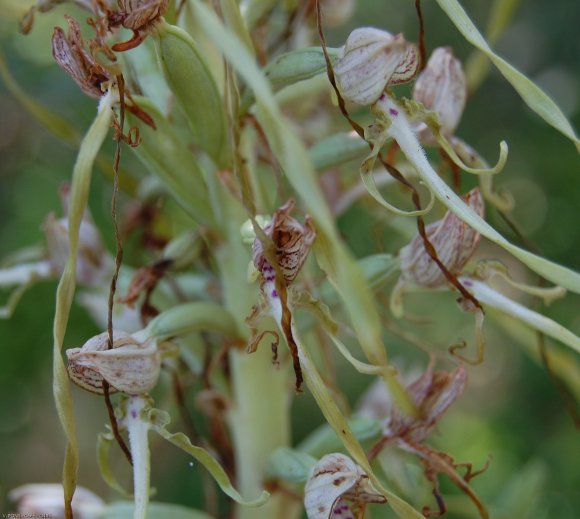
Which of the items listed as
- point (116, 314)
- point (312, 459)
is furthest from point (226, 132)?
point (312, 459)

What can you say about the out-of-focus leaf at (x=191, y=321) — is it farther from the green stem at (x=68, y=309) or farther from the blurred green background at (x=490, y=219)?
the blurred green background at (x=490, y=219)

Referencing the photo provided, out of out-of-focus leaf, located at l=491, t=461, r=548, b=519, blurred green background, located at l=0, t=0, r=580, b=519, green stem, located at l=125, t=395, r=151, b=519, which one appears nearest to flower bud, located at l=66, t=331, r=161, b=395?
green stem, located at l=125, t=395, r=151, b=519

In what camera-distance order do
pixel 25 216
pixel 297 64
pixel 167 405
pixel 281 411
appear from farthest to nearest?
pixel 25 216 < pixel 167 405 < pixel 281 411 < pixel 297 64

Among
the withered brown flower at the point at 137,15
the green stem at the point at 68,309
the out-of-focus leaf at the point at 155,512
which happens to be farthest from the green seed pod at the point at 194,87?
the out-of-focus leaf at the point at 155,512

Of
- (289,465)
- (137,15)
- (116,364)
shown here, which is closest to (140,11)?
(137,15)

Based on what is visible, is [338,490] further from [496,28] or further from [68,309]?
[496,28]

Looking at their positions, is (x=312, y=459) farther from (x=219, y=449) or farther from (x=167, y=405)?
(x=167, y=405)
